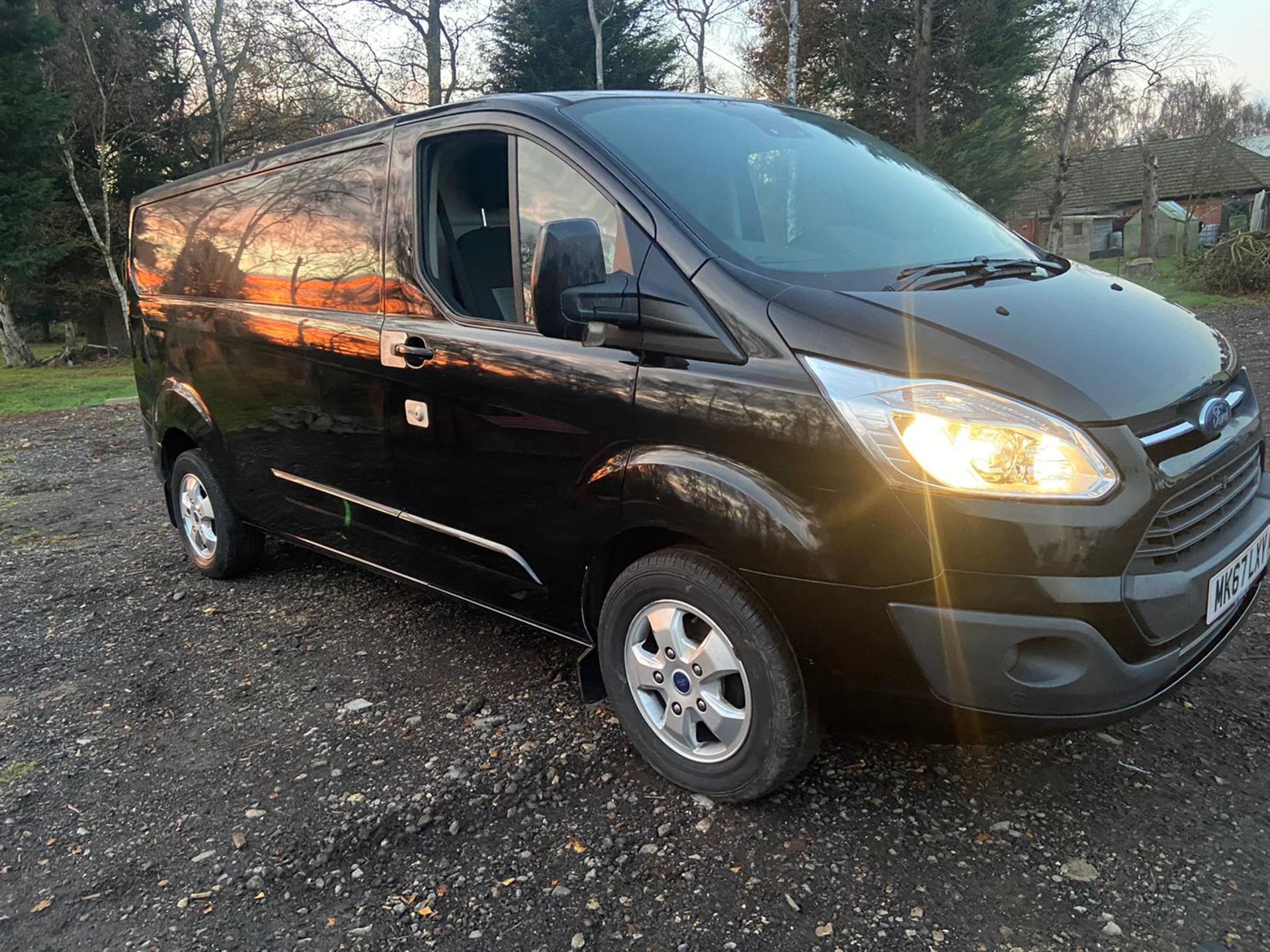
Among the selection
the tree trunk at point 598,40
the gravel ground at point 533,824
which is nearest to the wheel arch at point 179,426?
the gravel ground at point 533,824

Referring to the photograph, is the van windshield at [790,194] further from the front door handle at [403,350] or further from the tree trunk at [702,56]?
the tree trunk at [702,56]

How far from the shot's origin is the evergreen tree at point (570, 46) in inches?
1019

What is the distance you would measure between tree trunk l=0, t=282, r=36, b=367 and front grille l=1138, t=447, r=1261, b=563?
23150 millimetres

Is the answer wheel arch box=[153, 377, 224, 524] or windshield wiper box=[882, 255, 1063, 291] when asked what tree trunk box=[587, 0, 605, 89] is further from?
windshield wiper box=[882, 255, 1063, 291]

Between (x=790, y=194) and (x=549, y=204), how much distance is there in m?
0.77

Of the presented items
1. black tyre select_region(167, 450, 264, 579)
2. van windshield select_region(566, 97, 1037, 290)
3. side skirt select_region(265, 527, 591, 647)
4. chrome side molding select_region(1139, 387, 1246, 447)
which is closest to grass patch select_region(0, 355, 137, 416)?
black tyre select_region(167, 450, 264, 579)

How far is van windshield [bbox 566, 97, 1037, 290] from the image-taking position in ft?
8.48

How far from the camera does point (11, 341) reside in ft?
66.9

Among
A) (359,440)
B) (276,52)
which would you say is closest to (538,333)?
(359,440)

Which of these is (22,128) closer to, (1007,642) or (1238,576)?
(1007,642)

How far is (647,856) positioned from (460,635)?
66.0 inches

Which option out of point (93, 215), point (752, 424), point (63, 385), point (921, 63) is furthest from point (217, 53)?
point (752, 424)

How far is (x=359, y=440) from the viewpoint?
342 centimetres

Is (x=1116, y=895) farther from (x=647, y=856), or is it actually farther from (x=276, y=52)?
(x=276, y=52)
